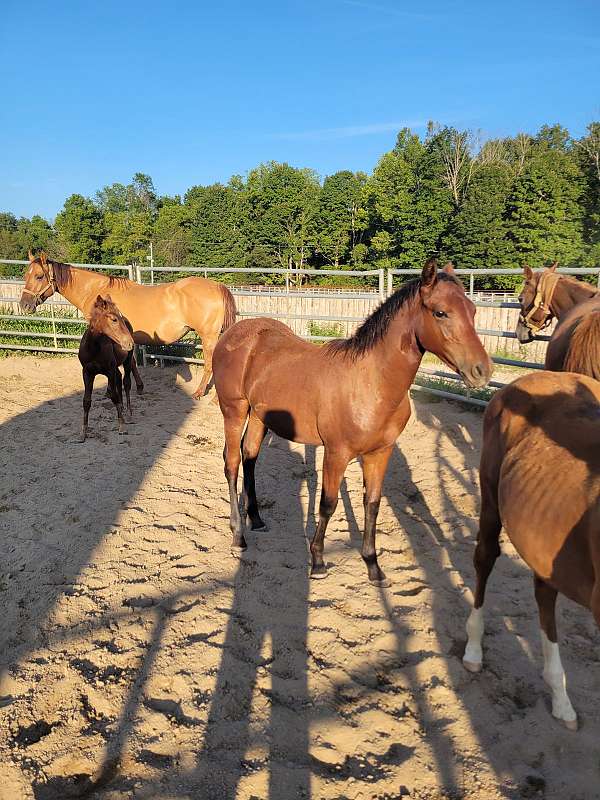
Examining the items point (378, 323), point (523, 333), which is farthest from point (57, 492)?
point (523, 333)

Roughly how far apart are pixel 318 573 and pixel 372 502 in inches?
23.0

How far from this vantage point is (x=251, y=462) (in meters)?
4.04

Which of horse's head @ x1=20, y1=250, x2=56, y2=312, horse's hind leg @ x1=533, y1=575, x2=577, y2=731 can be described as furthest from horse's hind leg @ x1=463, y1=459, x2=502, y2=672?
horse's head @ x1=20, y1=250, x2=56, y2=312

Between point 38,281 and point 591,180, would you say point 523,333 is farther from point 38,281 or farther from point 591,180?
point 591,180

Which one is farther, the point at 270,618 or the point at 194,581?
Result: the point at 194,581

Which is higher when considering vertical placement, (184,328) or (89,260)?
(89,260)

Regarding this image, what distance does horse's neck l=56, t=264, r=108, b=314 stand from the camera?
8039mm

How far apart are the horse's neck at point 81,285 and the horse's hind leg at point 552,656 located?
7.70 m

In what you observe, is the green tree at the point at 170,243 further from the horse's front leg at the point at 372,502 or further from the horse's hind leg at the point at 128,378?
the horse's front leg at the point at 372,502

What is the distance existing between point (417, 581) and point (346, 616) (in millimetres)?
619

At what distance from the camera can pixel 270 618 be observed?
9.34ft

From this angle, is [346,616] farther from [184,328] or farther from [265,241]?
[265,241]

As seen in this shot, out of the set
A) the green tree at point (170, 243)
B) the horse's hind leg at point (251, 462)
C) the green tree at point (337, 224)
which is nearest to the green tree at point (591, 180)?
the green tree at point (337, 224)

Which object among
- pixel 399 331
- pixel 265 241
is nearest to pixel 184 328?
pixel 399 331
